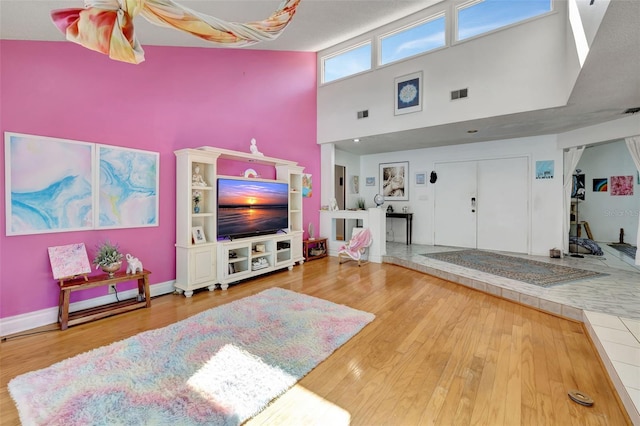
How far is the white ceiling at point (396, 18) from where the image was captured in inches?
83.6

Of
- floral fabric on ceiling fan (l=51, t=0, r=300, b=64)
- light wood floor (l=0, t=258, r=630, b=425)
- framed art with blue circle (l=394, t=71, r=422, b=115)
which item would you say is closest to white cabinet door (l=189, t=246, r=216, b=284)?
light wood floor (l=0, t=258, r=630, b=425)

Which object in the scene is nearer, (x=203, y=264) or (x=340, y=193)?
(x=203, y=264)

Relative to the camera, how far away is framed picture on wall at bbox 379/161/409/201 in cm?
660

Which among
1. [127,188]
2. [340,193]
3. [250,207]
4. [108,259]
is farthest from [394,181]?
[108,259]

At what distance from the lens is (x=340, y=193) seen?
22.3ft

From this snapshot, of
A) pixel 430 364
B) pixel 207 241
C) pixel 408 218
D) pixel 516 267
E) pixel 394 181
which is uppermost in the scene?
pixel 394 181

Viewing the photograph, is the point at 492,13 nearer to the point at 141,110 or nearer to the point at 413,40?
the point at 413,40

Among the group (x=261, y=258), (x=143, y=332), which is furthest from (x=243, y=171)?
(x=143, y=332)

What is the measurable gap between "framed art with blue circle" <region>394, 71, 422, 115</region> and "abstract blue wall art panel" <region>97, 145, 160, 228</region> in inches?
155

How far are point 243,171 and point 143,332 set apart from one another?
2692 millimetres

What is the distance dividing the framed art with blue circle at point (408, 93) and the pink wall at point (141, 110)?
2.02 metres

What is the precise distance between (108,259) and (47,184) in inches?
34.8

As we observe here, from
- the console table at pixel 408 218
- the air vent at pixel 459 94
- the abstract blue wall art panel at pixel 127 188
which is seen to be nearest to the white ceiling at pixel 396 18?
the air vent at pixel 459 94

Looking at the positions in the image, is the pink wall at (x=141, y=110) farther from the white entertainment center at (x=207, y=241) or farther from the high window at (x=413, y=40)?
the high window at (x=413, y=40)
